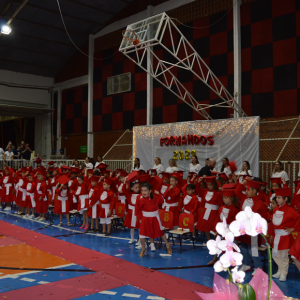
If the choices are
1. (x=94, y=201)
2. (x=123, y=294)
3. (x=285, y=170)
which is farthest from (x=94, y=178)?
(x=285, y=170)

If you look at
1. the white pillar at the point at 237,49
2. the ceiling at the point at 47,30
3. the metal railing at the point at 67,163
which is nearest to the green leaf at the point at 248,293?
the white pillar at the point at 237,49

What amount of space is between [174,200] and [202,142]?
4577mm

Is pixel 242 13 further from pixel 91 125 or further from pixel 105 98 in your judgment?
pixel 91 125

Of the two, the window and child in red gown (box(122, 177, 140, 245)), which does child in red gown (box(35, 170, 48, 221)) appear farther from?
the window

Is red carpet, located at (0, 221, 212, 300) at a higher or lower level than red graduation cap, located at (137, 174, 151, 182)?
lower

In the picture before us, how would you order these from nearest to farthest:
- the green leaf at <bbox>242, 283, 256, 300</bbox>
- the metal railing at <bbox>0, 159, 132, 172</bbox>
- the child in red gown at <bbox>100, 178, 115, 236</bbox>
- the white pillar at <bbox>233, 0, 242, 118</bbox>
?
the green leaf at <bbox>242, 283, 256, 300</bbox> < the child in red gown at <bbox>100, 178, 115, 236</bbox> < the white pillar at <bbox>233, 0, 242, 118</bbox> < the metal railing at <bbox>0, 159, 132, 172</bbox>

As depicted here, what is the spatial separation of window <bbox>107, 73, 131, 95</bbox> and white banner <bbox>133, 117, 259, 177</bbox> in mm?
4649

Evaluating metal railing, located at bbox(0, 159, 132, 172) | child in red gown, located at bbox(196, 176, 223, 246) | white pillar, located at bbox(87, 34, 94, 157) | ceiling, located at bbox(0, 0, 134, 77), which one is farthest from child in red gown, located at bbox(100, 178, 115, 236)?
ceiling, located at bbox(0, 0, 134, 77)

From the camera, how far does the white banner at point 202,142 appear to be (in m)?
10.3

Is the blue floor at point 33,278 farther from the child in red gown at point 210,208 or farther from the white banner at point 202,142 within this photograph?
the white banner at point 202,142

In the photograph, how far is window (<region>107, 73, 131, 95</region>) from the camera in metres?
17.6

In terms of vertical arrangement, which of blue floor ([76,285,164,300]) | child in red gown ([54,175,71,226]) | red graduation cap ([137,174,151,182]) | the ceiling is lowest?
blue floor ([76,285,164,300])

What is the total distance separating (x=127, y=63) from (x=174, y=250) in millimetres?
12940

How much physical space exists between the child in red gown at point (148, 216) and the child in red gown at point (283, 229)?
6.71 feet
